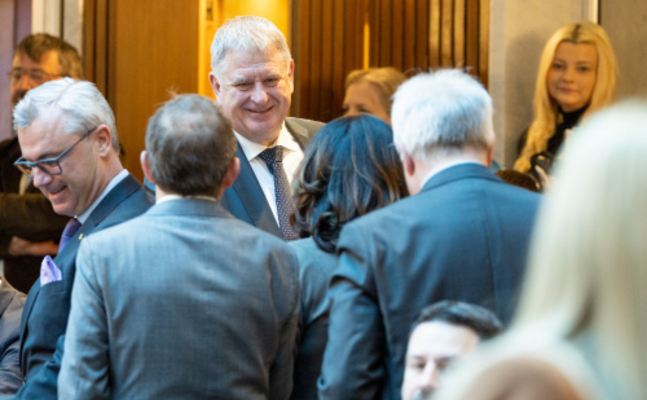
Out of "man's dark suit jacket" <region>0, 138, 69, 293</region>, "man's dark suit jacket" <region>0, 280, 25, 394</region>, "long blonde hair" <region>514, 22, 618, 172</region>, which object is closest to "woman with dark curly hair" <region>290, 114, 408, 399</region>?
"man's dark suit jacket" <region>0, 280, 25, 394</region>

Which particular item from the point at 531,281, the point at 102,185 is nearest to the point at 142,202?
the point at 102,185

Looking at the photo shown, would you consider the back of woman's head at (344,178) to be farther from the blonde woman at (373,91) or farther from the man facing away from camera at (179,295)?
the blonde woman at (373,91)

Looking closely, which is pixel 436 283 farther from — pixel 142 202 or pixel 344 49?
pixel 344 49

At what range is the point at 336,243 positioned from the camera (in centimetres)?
242

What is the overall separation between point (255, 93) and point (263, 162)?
0.21 m

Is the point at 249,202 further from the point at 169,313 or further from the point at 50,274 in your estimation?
the point at 169,313

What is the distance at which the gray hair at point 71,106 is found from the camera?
2.79 meters

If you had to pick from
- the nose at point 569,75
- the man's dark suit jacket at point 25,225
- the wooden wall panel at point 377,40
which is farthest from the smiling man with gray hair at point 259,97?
the nose at point 569,75

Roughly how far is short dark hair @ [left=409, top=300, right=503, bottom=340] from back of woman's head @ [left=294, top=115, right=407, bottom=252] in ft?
1.91

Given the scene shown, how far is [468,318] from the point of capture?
183 cm

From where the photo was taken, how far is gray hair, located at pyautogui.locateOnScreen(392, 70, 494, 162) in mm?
2188

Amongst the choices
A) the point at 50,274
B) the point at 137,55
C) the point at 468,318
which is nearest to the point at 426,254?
the point at 468,318

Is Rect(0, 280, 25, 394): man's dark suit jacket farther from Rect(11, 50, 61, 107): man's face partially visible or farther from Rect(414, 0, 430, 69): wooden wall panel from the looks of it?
Rect(414, 0, 430, 69): wooden wall panel

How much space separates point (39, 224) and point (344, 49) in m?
1.74
